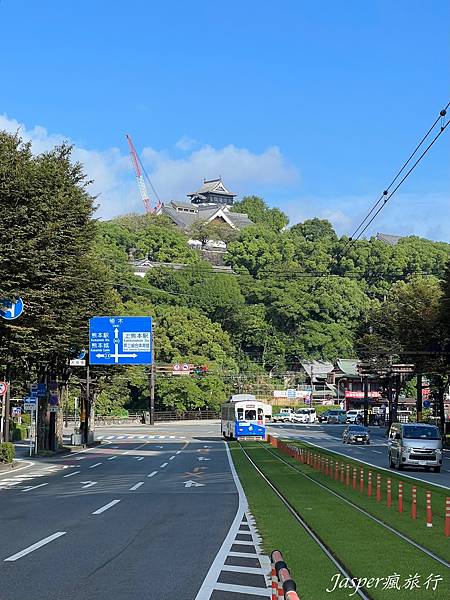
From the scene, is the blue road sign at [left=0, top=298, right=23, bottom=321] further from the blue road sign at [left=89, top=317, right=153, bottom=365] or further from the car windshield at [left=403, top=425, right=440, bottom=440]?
the car windshield at [left=403, top=425, right=440, bottom=440]

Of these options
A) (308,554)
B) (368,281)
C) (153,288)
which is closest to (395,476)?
(308,554)

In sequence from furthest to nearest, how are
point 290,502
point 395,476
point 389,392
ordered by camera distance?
point 389,392
point 395,476
point 290,502

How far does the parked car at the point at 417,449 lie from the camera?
118ft

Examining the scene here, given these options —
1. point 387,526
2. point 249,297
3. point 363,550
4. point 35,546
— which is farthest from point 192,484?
point 249,297

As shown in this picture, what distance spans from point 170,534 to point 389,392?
7258cm

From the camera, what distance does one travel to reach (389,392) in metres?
86.5

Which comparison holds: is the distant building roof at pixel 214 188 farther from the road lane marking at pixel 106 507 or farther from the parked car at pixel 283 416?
the road lane marking at pixel 106 507

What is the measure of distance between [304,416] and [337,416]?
4.25m

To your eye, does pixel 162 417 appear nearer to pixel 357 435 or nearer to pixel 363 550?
pixel 357 435

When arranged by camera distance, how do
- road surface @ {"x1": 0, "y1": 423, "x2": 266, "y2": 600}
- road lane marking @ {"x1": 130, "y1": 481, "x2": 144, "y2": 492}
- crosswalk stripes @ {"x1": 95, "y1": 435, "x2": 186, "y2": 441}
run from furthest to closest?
1. crosswalk stripes @ {"x1": 95, "y1": 435, "x2": 186, "y2": 441}
2. road lane marking @ {"x1": 130, "y1": 481, "x2": 144, "y2": 492}
3. road surface @ {"x1": 0, "y1": 423, "x2": 266, "y2": 600}

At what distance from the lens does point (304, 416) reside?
112 meters

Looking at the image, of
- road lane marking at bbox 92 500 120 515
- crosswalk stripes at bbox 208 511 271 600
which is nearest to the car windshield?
road lane marking at bbox 92 500 120 515

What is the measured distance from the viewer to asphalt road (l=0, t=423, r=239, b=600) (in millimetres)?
10930

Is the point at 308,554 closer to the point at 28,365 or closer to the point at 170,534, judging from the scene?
the point at 170,534
